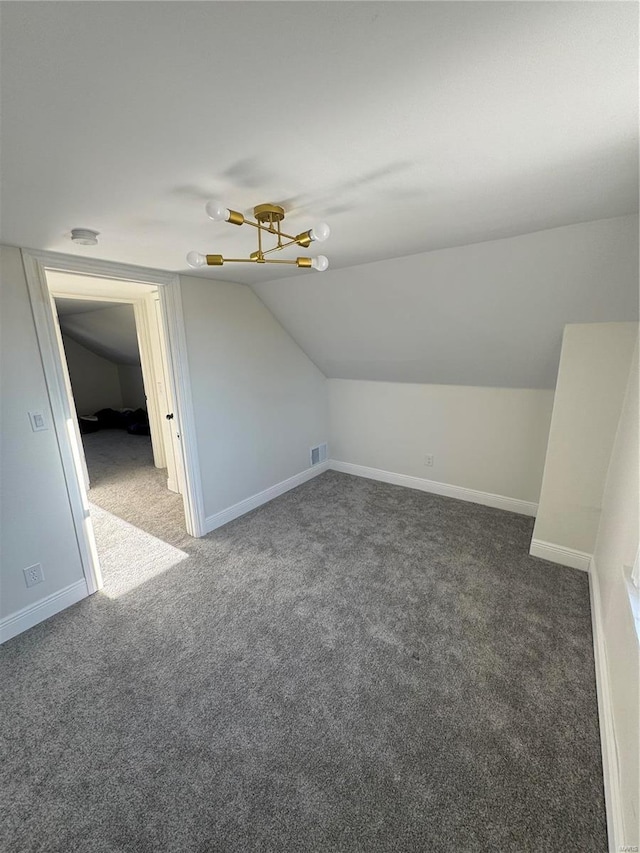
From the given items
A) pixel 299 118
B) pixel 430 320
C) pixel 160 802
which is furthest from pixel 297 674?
pixel 430 320

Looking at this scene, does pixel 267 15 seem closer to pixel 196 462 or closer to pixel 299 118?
pixel 299 118

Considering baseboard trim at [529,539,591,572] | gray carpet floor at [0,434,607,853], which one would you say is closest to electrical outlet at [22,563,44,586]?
gray carpet floor at [0,434,607,853]

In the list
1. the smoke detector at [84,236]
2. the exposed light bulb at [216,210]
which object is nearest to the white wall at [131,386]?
the smoke detector at [84,236]

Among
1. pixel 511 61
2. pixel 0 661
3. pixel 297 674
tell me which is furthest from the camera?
pixel 0 661

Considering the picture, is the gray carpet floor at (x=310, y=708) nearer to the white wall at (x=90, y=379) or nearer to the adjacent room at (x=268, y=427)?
the adjacent room at (x=268, y=427)

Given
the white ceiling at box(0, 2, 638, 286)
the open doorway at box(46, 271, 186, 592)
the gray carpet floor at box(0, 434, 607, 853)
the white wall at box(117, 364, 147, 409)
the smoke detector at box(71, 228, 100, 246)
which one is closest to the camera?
the white ceiling at box(0, 2, 638, 286)

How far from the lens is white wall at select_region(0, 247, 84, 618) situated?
1.89m

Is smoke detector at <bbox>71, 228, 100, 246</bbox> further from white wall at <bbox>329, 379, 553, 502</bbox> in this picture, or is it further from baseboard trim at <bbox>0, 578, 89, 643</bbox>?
white wall at <bbox>329, 379, 553, 502</bbox>

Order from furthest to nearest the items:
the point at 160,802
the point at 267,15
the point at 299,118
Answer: the point at 160,802, the point at 299,118, the point at 267,15

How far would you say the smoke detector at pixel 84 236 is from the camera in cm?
165

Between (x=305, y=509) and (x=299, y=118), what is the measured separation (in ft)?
9.63

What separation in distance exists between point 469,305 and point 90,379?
677cm

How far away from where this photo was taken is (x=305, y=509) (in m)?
3.38

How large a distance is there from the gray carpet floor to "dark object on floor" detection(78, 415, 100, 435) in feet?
13.8
